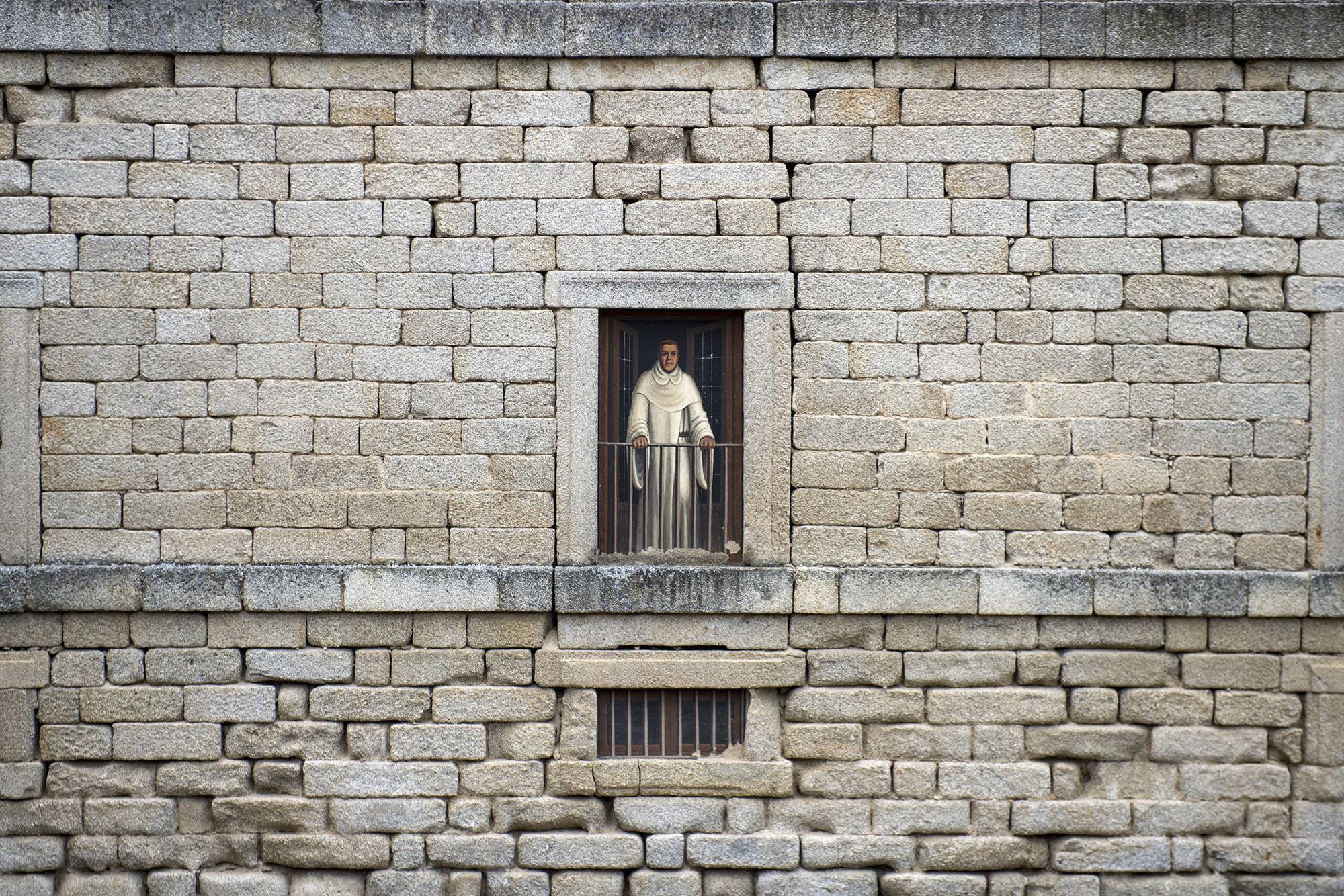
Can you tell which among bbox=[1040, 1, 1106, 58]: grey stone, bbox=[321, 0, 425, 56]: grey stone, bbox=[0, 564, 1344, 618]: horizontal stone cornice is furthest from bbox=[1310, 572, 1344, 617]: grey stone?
bbox=[321, 0, 425, 56]: grey stone

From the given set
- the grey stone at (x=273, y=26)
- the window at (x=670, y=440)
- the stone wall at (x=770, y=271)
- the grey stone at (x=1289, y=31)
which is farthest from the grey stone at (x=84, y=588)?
the grey stone at (x=1289, y=31)

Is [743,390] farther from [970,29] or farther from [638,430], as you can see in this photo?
[970,29]

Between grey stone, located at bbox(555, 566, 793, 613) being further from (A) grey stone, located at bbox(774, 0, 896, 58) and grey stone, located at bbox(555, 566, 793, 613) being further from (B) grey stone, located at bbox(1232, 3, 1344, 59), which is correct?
(B) grey stone, located at bbox(1232, 3, 1344, 59)

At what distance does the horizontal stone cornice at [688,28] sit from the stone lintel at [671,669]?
3.28 meters

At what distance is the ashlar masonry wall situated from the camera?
A: 219 inches

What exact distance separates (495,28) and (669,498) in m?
2.74

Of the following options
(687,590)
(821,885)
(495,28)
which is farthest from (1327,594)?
(495,28)

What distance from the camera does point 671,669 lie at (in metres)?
5.57

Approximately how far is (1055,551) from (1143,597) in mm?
525

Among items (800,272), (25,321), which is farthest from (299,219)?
(800,272)

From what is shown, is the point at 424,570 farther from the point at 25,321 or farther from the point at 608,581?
the point at 25,321

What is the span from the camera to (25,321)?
18.2 ft

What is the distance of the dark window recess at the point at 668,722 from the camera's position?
568cm

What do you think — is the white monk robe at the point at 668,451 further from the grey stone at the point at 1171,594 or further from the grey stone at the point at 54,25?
the grey stone at the point at 54,25
